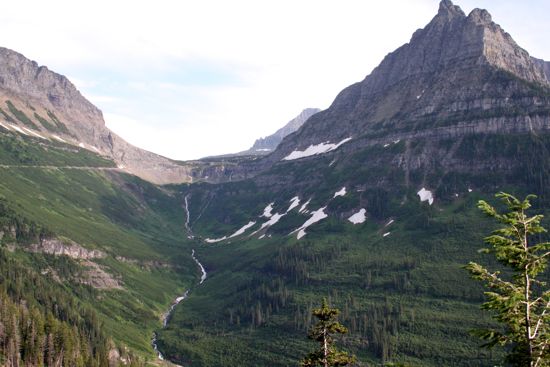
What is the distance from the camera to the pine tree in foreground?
34875 millimetres

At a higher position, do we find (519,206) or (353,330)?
(519,206)

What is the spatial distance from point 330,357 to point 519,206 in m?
18.2

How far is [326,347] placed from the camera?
119 ft

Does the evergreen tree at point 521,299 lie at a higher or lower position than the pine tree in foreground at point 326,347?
higher

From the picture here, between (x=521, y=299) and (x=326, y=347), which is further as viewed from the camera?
(x=326, y=347)

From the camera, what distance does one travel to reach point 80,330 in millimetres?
162500

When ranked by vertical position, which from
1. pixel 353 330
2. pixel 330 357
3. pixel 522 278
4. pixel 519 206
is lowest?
pixel 353 330

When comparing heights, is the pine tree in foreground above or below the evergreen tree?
below

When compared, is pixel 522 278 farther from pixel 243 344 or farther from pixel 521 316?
pixel 243 344

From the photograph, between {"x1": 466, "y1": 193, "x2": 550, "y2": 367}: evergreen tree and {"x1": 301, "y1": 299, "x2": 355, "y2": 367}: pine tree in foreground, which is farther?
{"x1": 301, "y1": 299, "x2": 355, "y2": 367}: pine tree in foreground

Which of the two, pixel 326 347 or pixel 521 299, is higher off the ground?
pixel 521 299

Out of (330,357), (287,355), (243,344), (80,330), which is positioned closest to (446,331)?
(287,355)

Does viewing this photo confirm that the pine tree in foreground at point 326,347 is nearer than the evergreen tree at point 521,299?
No

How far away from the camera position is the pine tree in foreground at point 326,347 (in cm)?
3488
